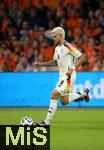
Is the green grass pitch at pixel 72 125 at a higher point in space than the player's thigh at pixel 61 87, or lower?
lower

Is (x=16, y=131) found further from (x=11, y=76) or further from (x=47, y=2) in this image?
(x=47, y=2)

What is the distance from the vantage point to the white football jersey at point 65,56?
1401 centimetres

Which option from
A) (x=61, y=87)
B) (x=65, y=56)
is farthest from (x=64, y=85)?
(x=65, y=56)

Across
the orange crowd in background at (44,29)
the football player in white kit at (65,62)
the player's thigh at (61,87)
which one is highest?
the orange crowd in background at (44,29)

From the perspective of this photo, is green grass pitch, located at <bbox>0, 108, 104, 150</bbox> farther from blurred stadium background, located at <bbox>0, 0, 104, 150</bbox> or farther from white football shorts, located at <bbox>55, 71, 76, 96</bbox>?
white football shorts, located at <bbox>55, 71, 76, 96</bbox>

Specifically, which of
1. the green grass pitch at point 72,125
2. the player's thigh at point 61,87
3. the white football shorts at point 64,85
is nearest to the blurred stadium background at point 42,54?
the green grass pitch at point 72,125

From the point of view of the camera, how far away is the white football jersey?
46.0 feet

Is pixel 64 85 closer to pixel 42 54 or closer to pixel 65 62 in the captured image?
pixel 65 62

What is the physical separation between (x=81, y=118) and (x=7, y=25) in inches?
313

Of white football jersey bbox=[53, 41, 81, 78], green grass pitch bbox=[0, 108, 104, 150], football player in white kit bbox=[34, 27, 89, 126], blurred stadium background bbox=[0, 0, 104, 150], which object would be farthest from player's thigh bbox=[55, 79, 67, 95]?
blurred stadium background bbox=[0, 0, 104, 150]

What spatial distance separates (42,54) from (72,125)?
7.36 meters

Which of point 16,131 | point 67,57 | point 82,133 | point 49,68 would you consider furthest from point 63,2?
point 16,131

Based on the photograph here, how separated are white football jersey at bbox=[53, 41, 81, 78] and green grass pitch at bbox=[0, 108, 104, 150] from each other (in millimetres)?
1274

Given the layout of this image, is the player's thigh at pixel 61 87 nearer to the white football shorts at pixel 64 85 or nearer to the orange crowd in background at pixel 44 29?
the white football shorts at pixel 64 85
